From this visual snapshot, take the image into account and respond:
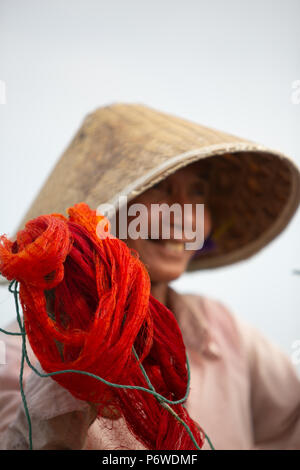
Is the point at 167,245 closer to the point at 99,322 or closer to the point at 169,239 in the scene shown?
the point at 169,239

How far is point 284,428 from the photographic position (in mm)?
1009

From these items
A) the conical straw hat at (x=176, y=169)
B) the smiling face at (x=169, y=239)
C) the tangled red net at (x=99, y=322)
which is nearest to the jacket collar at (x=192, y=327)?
the smiling face at (x=169, y=239)

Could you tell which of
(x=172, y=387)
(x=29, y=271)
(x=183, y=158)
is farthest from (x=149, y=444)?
(x=183, y=158)

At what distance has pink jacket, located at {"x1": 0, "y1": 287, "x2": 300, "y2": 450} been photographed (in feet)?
2.51

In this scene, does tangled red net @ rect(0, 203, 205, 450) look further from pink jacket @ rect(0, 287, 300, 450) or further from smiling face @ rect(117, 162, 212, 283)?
smiling face @ rect(117, 162, 212, 283)

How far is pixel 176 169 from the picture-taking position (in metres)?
0.68

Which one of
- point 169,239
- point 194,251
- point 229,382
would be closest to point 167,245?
point 169,239

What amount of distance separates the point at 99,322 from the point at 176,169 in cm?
31

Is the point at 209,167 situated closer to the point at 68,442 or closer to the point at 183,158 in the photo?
the point at 183,158

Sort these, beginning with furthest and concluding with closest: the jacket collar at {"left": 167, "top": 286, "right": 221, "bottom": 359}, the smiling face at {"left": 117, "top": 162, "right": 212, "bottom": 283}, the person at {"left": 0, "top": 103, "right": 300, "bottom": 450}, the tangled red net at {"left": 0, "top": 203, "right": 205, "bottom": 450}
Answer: the jacket collar at {"left": 167, "top": 286, "right": 221, "bottom": 359}
the smiling face at {"left": 117, "top": 162, "right": 212, "bottom": 283}
the person at {"left": 0, "top": 103, "right": 300, "bottom": 450}
the tangled red net at {"left": 0, "top": 203, "right": 205, "bottom": 450}

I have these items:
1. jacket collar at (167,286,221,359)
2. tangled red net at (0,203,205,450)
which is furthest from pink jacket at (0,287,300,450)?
tangled red net at (0,203,205,450)

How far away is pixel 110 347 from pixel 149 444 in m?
0.16

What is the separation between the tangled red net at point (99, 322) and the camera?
47 cm
